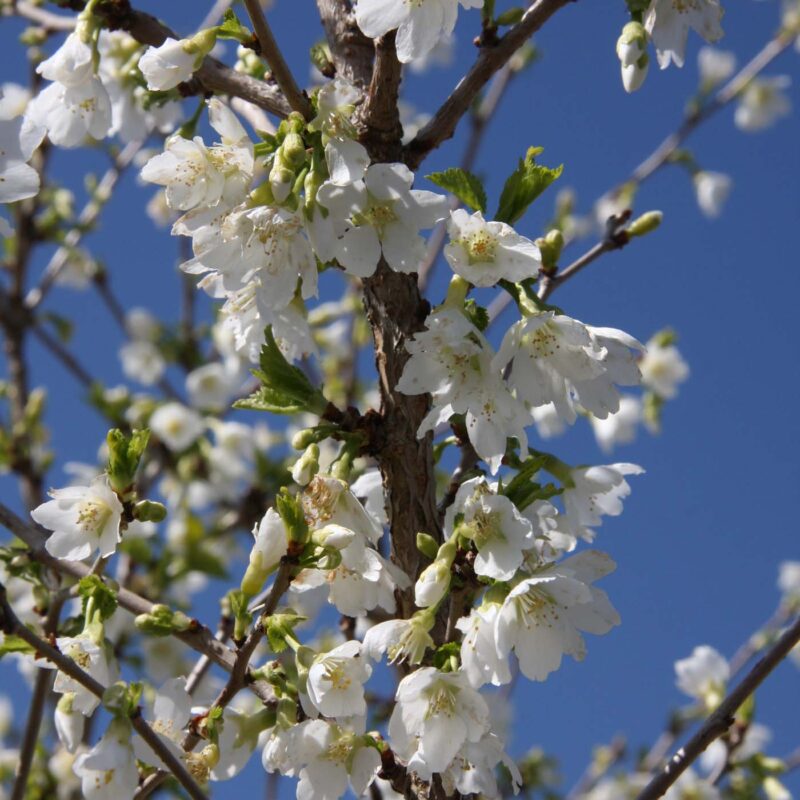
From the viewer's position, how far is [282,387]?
1.98 meters

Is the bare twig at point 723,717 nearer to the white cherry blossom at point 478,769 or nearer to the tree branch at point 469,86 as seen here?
the white cherry blossom at point 478,769

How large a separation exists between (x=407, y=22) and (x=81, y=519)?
1.08 metres

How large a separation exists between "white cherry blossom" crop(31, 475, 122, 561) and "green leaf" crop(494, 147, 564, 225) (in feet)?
2.87

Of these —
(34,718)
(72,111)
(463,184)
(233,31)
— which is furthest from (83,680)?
(72,111)

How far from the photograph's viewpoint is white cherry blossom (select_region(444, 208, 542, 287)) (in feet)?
5.78

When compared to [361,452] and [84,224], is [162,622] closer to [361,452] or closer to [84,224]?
[361,452]

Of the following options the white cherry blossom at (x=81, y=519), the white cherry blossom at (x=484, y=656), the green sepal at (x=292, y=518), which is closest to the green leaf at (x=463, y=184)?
the green sepal at (x=292, y=518)

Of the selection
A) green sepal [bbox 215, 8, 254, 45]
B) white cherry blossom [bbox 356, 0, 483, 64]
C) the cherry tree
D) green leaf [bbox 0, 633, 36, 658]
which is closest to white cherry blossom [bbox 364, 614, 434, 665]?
the cherry tree

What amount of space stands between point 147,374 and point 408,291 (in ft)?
14.2

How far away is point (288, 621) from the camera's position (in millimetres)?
1708

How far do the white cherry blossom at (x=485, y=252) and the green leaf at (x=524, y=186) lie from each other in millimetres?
96

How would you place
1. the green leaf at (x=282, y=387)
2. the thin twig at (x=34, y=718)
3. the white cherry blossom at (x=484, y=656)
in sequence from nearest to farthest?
the white cherry blossom at (x=484, y=656), the green leaf at (x=282, y=387), the thin twig at (x=34, y=718)

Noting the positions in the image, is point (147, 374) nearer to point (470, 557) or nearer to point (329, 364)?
point (329, 364)

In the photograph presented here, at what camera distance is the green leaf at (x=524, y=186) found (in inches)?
71.7
